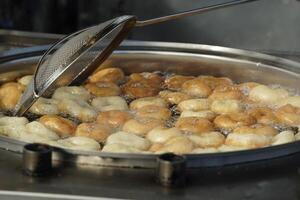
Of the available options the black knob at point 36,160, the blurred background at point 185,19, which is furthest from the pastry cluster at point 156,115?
the blurred background at point 185,19

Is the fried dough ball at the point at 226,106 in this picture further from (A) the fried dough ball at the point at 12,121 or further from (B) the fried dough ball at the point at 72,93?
(A) the fried dough ball at the point at 12,121

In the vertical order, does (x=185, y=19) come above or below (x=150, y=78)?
above

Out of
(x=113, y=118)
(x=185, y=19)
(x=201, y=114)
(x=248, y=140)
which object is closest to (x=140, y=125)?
(x=113, y=118)

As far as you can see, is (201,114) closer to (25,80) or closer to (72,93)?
(72,93)

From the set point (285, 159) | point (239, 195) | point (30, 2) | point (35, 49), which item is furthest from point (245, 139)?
point (30, 2)

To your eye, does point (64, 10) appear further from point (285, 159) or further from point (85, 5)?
point (285, 159)
